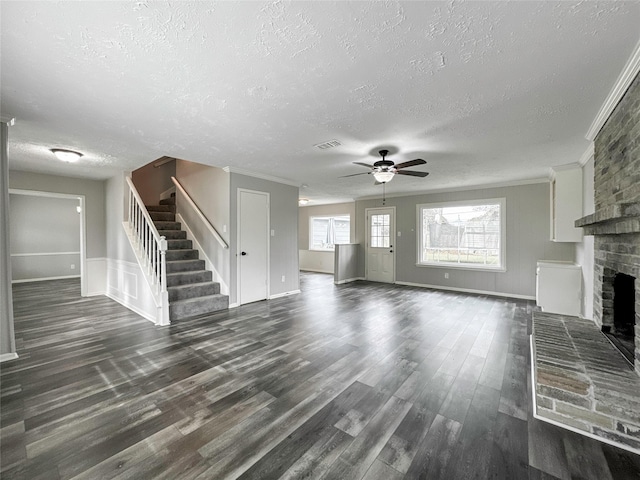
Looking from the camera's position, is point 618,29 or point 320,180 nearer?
point 618,29

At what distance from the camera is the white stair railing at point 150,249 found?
402 centimetres

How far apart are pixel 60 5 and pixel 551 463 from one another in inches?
142

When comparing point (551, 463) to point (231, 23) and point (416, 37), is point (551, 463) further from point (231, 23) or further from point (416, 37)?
point (231, 23)

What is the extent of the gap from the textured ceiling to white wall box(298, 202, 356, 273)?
5611 millimetres

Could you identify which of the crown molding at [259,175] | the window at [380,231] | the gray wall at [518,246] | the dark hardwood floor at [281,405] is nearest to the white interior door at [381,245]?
the window at [380,231]

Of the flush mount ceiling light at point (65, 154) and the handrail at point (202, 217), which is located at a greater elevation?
the flush mount ceiling light at point (65, 154)

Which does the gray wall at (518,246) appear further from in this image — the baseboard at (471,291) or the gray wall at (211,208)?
the gray wall at (211,208)

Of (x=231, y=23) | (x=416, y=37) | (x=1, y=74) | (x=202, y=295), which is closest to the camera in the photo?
(x=231, y=23)

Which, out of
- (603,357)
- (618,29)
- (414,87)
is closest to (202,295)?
(414,87)

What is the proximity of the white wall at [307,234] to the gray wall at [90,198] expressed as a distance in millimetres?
5449

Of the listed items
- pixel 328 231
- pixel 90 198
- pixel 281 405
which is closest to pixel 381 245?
pixel 328 231

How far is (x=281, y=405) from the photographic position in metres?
2.08

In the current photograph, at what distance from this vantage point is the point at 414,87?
2191 mm

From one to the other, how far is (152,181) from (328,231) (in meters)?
5.50
